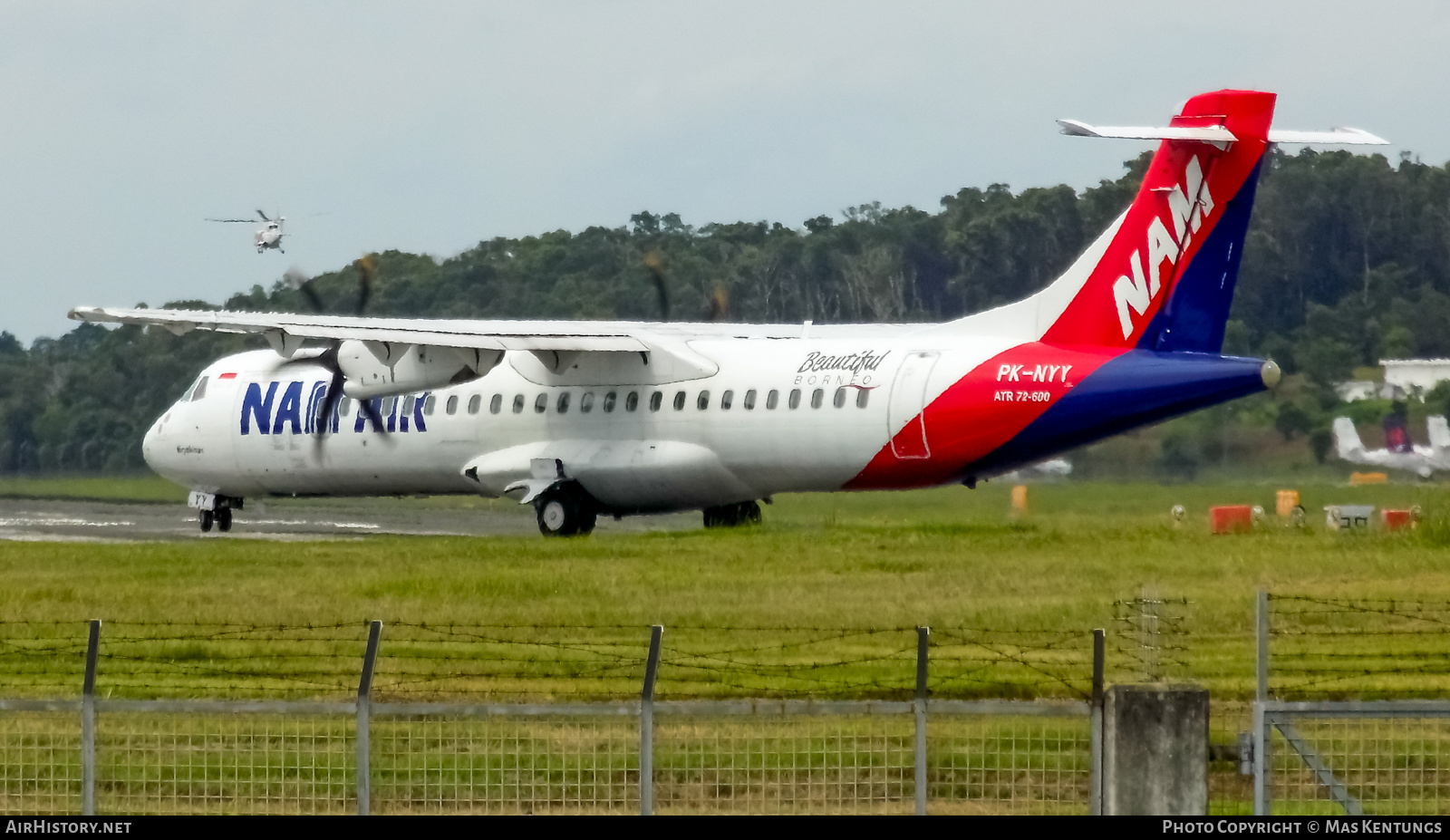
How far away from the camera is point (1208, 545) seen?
27688mm

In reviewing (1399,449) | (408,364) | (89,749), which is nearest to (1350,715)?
(89,749)

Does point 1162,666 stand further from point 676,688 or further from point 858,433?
point 858,433

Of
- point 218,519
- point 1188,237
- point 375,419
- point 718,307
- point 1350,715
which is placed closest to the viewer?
point 1350,715

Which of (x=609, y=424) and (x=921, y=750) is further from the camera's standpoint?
(x=609, y=424)

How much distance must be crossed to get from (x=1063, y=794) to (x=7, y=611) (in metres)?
13.6

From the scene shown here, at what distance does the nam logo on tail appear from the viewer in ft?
92.4

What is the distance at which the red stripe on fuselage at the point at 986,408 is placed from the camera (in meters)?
28.3

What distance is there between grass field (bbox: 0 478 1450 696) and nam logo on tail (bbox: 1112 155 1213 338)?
3118 mm

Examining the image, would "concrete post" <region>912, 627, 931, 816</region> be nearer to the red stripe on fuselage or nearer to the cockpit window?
the red stripe on fuselage

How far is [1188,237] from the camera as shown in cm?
2819

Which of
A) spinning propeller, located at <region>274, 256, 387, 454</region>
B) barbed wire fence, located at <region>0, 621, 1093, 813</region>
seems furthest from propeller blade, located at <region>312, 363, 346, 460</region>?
barbed wire fence, located at <region>0, 621, 1093, 813</region>

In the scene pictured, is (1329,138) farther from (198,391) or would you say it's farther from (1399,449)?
(198,391)

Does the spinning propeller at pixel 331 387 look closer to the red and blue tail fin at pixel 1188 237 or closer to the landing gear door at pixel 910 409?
the landing gear door at pixel 910 409

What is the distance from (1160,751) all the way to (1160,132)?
56.5 ft
